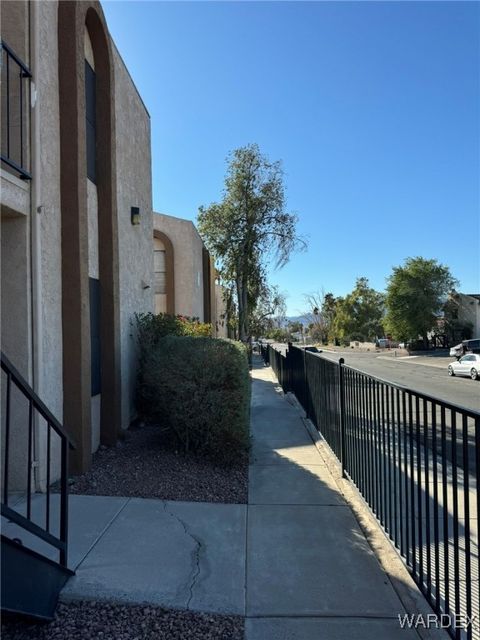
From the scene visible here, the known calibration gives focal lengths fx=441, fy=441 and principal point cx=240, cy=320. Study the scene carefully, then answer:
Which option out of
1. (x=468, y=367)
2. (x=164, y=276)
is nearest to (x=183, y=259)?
(x=164, y=276)

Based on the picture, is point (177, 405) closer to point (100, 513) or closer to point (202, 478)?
Answer: point (202, 478)

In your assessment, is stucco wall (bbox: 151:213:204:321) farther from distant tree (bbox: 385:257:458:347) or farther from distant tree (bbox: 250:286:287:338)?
A: distant tree (bbox: 385:257:458:347)

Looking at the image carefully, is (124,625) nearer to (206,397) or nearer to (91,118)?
(206,397)

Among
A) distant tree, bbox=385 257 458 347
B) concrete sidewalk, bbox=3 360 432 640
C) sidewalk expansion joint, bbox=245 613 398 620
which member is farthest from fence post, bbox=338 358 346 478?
distant tree, bbox=385 257 458 347

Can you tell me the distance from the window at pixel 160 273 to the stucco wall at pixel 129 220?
10102 millimetres

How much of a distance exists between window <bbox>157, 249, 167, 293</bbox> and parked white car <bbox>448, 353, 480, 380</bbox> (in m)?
16.3

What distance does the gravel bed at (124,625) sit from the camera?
2.47 meters

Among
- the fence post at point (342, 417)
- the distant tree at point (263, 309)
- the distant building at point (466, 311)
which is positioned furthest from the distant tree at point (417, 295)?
the fence post at point (342, 417)

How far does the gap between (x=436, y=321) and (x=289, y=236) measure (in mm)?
39932

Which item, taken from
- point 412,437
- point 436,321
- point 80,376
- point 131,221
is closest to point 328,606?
point 412,437

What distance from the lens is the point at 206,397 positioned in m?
5.25

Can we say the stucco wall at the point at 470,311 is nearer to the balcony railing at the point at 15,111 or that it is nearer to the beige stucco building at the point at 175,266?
the beige stucco building at the point at 175,266

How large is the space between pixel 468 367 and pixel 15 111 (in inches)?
953

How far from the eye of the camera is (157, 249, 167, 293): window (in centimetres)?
1930
